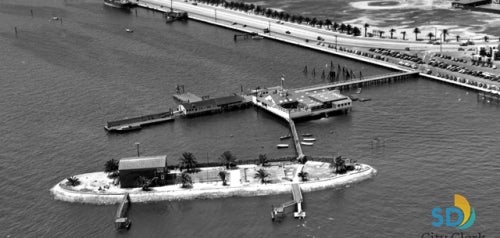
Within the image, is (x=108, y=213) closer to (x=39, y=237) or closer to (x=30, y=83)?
(x=39, y=237)

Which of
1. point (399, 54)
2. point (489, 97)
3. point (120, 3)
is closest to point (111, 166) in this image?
point (489, 97)

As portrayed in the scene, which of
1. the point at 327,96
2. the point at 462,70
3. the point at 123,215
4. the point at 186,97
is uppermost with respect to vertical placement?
the point at 462,70

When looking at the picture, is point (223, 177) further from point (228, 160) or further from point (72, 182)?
point (72, 182)

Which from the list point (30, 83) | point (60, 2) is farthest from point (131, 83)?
point (60, 2)

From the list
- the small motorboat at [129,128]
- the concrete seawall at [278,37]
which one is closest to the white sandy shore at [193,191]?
the small motorboat at [129,128]

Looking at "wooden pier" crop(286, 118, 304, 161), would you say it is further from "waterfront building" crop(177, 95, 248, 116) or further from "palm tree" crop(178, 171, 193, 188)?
"palm tree" crop(178, 171, 193, 188)
